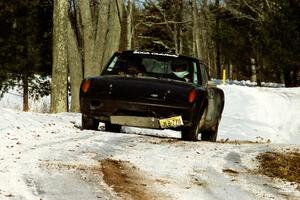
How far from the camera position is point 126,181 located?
18.9ft

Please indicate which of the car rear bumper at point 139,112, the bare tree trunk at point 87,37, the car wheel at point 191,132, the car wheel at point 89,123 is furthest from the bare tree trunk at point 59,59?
the car wheel at point 191,132

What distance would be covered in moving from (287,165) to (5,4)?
1701 centimetres

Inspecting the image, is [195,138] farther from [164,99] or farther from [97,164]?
[97,164]

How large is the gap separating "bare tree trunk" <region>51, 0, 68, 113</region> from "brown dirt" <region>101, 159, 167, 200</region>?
8989mm

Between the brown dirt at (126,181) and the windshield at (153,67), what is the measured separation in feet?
13.2

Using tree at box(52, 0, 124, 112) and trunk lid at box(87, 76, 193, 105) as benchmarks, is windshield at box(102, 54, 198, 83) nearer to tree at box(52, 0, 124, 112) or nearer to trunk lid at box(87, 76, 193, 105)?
trunk lid at box(87, 76, 193, 105)

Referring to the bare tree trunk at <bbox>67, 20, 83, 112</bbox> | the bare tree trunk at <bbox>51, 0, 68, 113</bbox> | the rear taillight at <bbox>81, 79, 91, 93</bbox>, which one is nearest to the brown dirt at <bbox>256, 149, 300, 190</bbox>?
the rear taillight at <bbox>81, 79, 91, 93</bbox>

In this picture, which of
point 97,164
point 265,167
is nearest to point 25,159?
point 97,164

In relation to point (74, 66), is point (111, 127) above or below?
below

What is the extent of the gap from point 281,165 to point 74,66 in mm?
10261

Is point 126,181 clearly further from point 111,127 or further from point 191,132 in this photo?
point 111,127

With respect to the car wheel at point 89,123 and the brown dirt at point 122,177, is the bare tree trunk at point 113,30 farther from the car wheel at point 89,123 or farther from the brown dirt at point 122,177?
the brown dirt at point 122,177

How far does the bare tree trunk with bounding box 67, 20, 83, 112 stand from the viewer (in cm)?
1659

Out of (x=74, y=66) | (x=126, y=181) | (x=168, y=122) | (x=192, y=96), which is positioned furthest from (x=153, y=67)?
(x=74, y=66)
